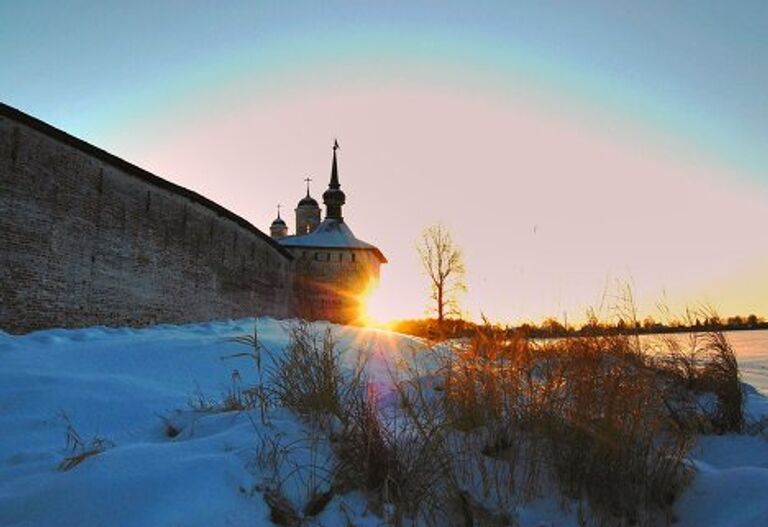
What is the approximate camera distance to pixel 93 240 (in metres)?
11.7

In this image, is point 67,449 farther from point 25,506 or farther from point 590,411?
point 590,411

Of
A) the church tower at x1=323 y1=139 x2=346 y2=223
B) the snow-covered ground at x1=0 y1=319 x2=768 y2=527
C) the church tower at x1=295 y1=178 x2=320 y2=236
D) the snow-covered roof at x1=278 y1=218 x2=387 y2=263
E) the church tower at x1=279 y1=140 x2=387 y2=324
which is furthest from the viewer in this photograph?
the church tower at x1=295 y1=178 x2=320 y2=236

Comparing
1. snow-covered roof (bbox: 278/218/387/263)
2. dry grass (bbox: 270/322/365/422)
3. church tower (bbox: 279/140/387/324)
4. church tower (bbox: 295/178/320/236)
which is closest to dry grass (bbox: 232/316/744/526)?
dry grass (bbox: 270/322/365/422)

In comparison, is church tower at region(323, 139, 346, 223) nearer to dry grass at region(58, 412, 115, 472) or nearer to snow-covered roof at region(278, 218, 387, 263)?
snow-covered roof at region(278, 218, 387, 263)

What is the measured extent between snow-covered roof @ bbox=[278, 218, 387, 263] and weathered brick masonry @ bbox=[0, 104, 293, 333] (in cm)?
1758

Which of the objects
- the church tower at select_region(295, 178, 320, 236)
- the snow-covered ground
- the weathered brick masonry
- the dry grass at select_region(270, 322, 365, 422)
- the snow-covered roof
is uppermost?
the church tower at select_region(295, 178, 320, 236)

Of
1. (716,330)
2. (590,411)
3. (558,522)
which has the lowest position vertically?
(558,522)

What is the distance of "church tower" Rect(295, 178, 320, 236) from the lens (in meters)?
45.2

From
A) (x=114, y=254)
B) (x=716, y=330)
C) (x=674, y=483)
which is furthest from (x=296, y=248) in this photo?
(x=674, y=483)

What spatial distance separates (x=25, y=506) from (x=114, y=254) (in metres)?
10.8

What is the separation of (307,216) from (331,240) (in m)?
10.1

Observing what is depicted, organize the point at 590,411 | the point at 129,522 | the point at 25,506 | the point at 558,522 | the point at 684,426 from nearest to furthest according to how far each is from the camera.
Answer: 1. the point at 129,522
2. the point at 25,506
3. the point at 558,522
4. the point at 590,411
5. the point at 684,426

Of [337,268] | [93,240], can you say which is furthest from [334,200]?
[93,240]

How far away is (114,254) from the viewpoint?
1229cm
